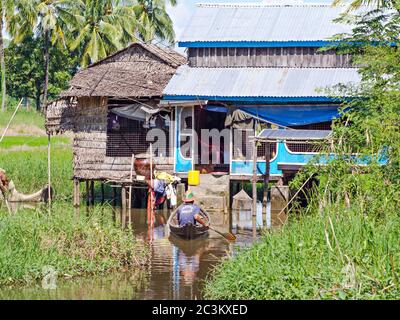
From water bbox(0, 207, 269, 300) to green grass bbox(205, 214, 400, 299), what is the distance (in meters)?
1.11

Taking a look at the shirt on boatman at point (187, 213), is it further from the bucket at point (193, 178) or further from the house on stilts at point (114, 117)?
the house on stilts at point (114, 117)

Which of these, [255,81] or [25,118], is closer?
[255,81]

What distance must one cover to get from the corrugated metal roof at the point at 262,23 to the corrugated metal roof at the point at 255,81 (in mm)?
803

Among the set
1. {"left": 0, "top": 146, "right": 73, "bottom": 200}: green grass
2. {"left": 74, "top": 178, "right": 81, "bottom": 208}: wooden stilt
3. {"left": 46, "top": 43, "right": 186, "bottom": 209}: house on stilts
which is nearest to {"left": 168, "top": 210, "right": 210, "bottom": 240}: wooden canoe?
{"left": 46, "top": 43, "right": 186, "bottom": 209}: house on stilts

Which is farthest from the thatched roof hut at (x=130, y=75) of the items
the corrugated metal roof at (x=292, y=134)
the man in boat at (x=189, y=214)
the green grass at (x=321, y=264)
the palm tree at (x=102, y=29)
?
the green grass at (x=321, y=264)

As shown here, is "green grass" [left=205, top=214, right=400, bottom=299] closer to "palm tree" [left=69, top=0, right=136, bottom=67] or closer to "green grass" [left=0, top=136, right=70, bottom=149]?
"green grass" [left=0, top=136, right=70, bottom=149]

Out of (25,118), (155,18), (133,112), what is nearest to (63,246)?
(133,112)

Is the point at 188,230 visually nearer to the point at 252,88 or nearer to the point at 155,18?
the point at 252,88

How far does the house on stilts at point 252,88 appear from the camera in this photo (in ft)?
71.2

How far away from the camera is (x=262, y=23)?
77.0 ft

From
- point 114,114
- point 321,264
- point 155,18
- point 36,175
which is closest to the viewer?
point 321,264

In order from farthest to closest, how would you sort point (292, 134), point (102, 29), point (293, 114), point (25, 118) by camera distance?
point (25, 118) < point (102, 29) < point (293, 114) < point (292, 134)

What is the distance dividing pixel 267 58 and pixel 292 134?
3226mm

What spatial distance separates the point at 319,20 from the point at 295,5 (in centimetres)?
122
